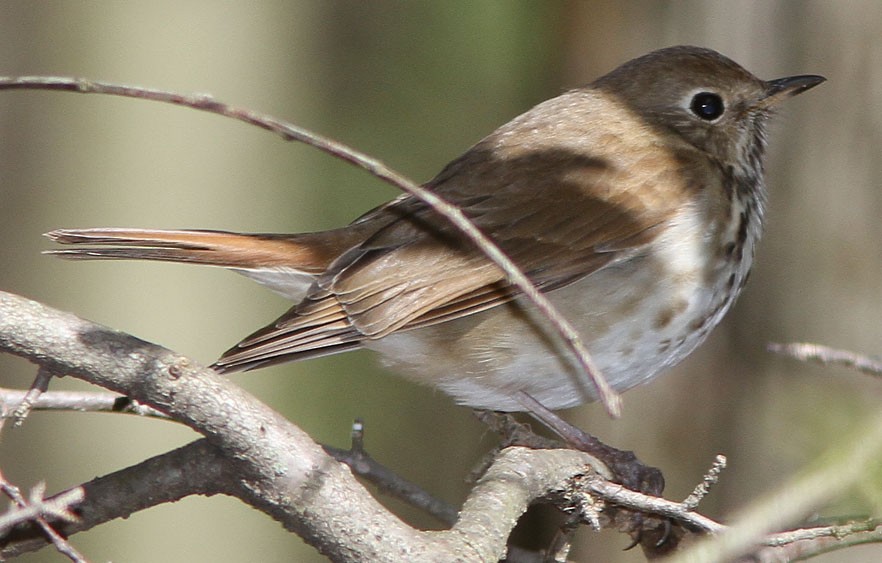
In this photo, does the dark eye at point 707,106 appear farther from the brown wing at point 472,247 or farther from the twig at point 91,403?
the twig at point 91,403

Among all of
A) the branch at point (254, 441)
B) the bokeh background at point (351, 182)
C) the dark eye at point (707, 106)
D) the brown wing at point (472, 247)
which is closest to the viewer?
the branch at point (254, 441)

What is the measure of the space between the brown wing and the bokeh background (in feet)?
3.14

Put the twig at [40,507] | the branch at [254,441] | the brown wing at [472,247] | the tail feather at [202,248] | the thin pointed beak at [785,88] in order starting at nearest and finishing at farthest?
1. the twig at [40,507]
2. the branch at [254,441]
3. the tail feather at [202,248]
4. the brown wing at [472,247]
5. the thin pointed beak at [785,88]

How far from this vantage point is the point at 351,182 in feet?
22.7

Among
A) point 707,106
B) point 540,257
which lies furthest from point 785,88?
point 540,257

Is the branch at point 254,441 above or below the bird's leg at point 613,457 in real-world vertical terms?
below

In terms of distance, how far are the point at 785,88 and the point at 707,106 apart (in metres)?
0.26

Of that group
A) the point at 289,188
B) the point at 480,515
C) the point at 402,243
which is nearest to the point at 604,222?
the point at 402,243

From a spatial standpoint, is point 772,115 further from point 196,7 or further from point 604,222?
point 196,7

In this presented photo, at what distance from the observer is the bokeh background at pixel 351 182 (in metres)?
4.16

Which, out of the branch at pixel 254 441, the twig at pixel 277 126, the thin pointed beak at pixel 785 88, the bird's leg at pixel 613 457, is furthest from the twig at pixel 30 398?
the thin pointed beak at pixel 785 88

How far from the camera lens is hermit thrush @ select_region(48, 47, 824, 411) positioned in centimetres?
331

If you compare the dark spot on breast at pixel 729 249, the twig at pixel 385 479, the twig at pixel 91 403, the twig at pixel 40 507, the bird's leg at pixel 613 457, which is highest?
the dark spot on breast at pixel 729 249

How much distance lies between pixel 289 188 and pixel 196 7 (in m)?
1.06
